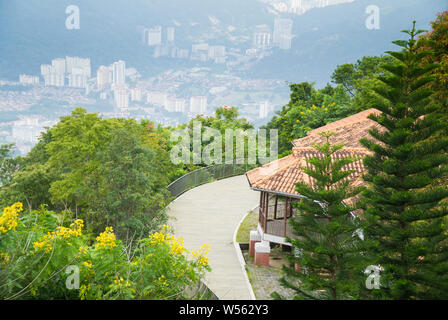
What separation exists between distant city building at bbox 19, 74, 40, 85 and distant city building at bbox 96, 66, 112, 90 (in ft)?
73.0

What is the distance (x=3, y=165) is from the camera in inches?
994

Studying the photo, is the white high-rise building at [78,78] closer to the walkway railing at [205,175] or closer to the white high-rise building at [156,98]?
the white high-rise building at [156,98]

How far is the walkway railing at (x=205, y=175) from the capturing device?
1983cm

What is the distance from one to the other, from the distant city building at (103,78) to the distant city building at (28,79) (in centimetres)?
2226

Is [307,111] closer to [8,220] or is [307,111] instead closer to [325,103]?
[325,103]

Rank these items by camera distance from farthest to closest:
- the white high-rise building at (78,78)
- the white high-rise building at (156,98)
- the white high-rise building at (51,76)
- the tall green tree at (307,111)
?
1. the white high-rise building at (78,78)
2. the white high-rise building at (156,98)
3. the white high-rise building at (51,76)
4. the tall green tree at (307,111)

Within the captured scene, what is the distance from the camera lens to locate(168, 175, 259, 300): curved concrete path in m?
10.7

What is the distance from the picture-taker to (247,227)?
611 inches

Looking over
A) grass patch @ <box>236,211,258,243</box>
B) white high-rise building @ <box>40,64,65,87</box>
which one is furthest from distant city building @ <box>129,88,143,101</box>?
grass patch @ <box>236,211,258,243</box>

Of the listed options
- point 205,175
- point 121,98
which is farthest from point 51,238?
point 121,98

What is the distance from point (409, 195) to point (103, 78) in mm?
167128

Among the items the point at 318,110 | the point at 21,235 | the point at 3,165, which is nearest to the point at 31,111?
the point at 3,165

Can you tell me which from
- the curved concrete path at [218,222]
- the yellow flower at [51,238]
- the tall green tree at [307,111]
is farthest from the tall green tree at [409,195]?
the tall green tree at [307,111]
